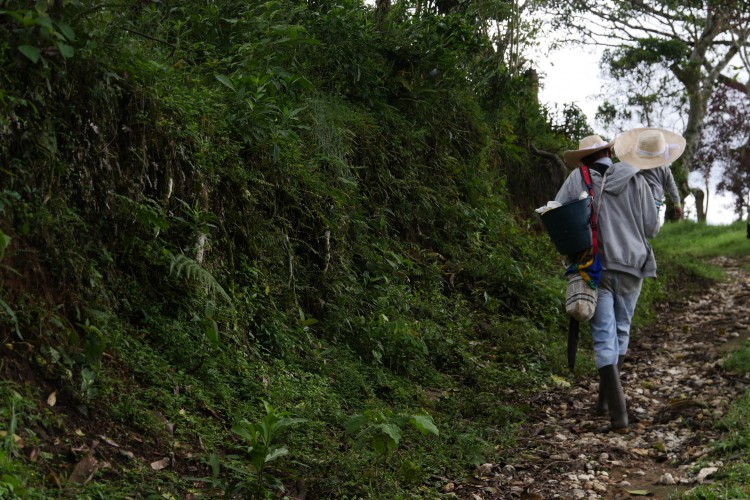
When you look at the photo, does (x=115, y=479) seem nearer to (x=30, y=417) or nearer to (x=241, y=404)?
(x=30, y=417)

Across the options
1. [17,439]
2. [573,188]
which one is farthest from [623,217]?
[17,439]

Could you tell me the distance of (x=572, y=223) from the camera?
6.48m

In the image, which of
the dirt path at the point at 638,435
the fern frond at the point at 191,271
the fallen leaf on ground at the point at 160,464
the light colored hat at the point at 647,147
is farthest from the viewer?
the light colored hat at the point at 647,147

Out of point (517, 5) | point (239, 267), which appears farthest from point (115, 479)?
point (517, 5)

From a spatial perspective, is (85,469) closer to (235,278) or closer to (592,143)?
(235,278)

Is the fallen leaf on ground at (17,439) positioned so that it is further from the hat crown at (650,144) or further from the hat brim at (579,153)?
the hat crown at (650,144)

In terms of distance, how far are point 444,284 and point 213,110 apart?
3.87m

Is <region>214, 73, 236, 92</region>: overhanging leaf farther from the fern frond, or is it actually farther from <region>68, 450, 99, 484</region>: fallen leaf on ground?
<region>68, 450, 99, 484</region>: fallen leaf on ground

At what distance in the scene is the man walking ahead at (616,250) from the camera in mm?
6457

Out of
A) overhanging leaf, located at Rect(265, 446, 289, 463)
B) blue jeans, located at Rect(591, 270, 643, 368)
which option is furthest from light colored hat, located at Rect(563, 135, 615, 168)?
overhanging leaf, located at Rect(265, 446, 289, 463)

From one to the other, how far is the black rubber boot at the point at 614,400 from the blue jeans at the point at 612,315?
7 centimetres

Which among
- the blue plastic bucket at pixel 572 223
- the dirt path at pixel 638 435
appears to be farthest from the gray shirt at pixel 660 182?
the dirt path at pixel 638 435

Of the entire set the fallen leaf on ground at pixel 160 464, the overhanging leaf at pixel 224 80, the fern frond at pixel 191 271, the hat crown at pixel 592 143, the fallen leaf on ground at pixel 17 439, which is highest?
the overhanging leaf at pixel 224 80

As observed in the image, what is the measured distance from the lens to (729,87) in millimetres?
37188
